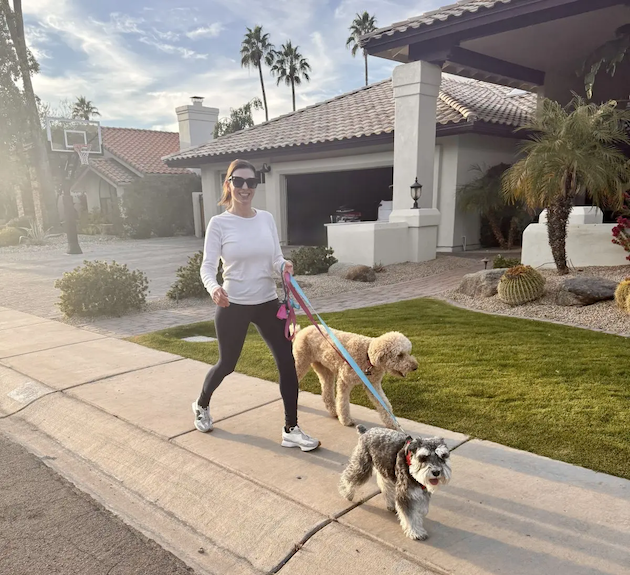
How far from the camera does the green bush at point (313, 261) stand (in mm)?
12086

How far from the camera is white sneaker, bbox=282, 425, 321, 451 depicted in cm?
372

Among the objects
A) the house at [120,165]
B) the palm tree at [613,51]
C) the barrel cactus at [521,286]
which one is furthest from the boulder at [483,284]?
the house at [120,165]

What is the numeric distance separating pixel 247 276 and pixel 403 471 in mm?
1707

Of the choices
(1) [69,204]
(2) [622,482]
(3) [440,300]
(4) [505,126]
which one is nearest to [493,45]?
(4) [505,126]

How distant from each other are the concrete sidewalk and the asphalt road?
10 cm

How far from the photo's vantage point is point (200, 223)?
1003 inches

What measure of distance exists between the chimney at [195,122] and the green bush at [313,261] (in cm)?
1720

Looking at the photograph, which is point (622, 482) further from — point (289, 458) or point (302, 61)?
point (302, 61)

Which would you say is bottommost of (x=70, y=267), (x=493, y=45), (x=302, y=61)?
(x=70, y=267)

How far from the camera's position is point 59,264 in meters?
16.4

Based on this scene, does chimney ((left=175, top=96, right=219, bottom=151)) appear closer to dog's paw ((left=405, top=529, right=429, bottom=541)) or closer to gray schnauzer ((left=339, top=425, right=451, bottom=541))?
gray schnauzer ((left=339, top=425, right=451, bottom=541))

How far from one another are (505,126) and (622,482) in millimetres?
12837

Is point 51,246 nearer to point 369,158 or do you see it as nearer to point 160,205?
point 160,205

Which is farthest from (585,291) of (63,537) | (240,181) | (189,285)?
(63,537)
